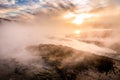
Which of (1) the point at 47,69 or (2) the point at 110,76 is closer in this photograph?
(2) the point at 110,76

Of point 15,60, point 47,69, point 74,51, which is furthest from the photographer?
point 74,51

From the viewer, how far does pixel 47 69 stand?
27.9 m

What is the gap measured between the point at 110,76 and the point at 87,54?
24.4ft

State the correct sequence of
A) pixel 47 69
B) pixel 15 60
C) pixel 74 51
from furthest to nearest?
1. pixel 74 51
2. pixel 15 60
3. pixel 47 69

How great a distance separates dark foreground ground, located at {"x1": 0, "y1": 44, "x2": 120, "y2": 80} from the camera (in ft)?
84.4

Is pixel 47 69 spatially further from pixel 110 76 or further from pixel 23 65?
pixel 110 76

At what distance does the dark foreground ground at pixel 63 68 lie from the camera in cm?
2572

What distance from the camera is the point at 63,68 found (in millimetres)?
27938

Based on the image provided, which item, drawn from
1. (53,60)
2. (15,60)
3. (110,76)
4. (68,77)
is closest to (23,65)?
(15,60)

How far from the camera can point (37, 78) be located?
83.5 ft

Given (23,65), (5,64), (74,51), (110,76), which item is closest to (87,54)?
(74,51)

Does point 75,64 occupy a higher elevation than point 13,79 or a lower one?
higher

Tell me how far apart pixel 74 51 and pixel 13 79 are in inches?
493

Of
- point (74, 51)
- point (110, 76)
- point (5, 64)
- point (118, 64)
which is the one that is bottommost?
point (110, 76)
